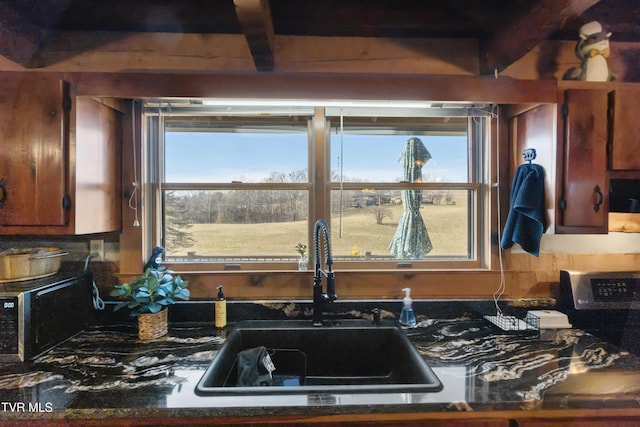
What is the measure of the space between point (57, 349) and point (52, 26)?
1431 mm

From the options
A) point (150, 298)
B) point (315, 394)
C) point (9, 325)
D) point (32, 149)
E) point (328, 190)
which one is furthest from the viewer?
point (328, 190)

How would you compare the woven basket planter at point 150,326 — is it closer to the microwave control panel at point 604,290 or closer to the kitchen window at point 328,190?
the kitchen window at point 328,190

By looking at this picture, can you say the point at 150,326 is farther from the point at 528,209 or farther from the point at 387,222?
the point at 528,209

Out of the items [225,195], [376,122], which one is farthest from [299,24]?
[225,195]

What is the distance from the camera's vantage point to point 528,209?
4.86 feet

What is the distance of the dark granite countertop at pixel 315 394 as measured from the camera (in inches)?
38.8

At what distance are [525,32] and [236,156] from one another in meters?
1.41

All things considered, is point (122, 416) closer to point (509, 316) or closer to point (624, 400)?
point (624, 400)

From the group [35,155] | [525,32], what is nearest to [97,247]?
[35,155]

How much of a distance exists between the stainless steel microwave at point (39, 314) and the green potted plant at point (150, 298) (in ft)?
0.66

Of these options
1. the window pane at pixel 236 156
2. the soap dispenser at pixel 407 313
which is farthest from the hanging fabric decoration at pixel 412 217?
the window pane at pixel 236 156

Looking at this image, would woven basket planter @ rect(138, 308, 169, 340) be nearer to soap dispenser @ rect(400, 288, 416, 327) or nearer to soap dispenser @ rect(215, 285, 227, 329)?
soap dispenser @ rect(215, 285, 227, 329)

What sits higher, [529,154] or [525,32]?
[525,32]

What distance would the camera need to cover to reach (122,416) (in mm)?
960
